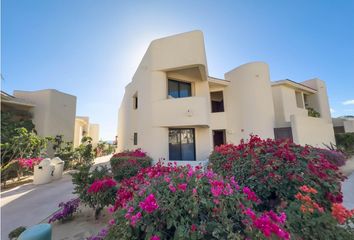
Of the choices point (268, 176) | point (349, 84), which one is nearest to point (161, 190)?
point (268, 176)

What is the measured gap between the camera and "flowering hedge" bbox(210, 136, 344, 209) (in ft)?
10.6

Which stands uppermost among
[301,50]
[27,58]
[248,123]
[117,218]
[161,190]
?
[301,50]

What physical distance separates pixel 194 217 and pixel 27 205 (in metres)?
7.59

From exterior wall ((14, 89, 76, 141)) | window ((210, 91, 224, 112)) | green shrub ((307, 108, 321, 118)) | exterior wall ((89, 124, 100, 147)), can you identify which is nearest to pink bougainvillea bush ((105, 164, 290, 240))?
window ((210, 91, 224, 112))

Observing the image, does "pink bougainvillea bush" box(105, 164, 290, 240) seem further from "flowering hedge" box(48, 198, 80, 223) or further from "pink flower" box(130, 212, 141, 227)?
"flowering hedge" box(48, 198, 80, 223)

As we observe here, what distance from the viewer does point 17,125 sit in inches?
541

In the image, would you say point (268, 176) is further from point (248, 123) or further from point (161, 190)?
point (248, 123)

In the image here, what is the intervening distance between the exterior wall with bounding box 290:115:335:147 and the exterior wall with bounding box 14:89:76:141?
22.8m

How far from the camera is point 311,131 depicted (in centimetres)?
1445

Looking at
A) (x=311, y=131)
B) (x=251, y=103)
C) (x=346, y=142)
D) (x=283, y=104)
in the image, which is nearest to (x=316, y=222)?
(x=251, y=103)

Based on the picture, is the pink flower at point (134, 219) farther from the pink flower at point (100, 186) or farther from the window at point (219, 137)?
the window at point (219, 137)

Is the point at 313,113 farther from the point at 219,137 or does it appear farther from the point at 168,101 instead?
the point at 168,101

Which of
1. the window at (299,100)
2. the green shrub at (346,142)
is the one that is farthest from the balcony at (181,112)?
the green shrub at (346,142)

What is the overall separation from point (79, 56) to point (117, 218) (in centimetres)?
1042
